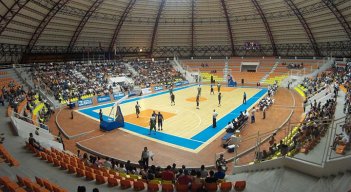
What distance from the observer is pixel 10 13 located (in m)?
27.9

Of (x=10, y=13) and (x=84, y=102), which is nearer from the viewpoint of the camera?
(x=10, y=13)

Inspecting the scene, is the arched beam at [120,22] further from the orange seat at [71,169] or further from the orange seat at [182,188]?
the orange seat at [182,188]

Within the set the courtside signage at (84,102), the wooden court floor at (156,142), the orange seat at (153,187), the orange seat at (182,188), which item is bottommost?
the wooden court floor at (156,142)

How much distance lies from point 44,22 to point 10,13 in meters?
5.61

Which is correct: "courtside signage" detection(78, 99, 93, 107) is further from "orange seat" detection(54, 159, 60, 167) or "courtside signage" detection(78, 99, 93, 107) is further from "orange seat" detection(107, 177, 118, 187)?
"orange seat" detection(107, 177, 118, 187)

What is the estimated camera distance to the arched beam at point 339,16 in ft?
108

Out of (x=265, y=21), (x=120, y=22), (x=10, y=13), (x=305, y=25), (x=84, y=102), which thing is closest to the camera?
(x=10, y=13)

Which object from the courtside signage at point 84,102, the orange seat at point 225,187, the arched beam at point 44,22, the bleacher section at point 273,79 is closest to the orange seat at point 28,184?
the orange seat at point 225,187

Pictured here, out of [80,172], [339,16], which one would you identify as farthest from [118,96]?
[339,16]

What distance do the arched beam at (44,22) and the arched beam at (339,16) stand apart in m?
33.3

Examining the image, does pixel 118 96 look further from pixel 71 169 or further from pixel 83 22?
pixel 71 169

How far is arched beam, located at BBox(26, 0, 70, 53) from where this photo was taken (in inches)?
1222

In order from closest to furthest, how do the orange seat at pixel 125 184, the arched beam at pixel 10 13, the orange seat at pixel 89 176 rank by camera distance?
the orange seat at pixel 125 184 → the orange seat at pixel 89 176 → the arched beam at pixel 10 13

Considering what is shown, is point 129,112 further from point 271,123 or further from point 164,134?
point 271,123
